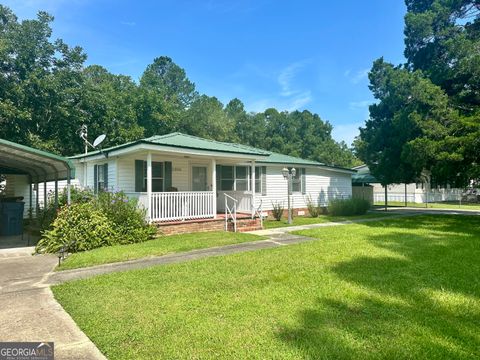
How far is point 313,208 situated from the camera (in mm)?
17422

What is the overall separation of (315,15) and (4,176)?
16857 millimetres

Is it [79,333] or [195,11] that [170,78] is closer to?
[195,11]

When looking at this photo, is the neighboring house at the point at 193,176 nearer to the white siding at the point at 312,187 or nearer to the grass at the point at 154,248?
the white siding at the point at 312,187

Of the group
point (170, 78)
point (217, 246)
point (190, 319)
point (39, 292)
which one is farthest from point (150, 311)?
point (170, 78)

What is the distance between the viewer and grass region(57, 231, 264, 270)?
702 cm

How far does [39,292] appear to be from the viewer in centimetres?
504

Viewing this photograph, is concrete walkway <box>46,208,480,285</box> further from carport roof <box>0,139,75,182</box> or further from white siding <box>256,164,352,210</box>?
white siding <box>256,164,352,210</box>

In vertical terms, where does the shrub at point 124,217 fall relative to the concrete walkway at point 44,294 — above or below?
above

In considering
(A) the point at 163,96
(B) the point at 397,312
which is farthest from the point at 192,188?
(A) the point at 163,96

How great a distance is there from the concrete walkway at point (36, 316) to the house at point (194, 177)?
14.4 feet

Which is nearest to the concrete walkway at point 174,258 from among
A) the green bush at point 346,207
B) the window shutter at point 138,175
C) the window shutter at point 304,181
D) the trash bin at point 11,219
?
the window shutter at point 138,175

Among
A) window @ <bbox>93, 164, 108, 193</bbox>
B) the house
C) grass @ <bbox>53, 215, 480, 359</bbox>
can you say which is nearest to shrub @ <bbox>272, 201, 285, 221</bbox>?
the house

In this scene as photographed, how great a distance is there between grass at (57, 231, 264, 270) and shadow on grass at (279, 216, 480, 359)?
12.9ft

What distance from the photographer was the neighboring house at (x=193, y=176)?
1060 cm
